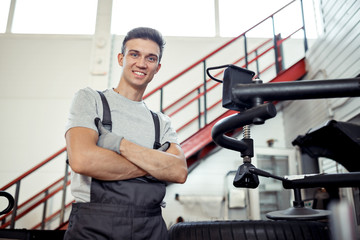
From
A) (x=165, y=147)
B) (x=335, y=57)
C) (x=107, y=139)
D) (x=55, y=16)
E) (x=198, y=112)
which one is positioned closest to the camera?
(x=107, y=139)

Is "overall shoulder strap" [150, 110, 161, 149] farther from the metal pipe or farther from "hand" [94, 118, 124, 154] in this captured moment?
the metal pipe

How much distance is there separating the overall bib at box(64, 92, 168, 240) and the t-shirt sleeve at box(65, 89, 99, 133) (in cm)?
22

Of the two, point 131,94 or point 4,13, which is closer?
point 131,94

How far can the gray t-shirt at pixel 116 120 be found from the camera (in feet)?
3.75

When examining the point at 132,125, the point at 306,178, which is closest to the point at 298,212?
the point at 306,178

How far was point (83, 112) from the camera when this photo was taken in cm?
117

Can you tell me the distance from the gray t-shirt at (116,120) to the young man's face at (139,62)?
95 millimetres

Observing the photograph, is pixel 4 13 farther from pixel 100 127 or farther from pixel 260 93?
pixel 260 93

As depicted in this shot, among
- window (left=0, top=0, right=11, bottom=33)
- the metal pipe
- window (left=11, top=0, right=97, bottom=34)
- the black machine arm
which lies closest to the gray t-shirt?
the black machine arm

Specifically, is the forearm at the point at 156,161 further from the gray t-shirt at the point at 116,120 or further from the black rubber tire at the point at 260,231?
the black rubber tire at the point at 260,231

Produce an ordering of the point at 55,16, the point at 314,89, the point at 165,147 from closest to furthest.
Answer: the point at 314,89, the point at 165,147, the point at 55,16

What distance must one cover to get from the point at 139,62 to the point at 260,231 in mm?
880

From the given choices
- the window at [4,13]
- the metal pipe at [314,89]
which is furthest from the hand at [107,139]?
the window at [4,13]

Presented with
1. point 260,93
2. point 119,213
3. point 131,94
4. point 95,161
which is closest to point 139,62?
point 131,94
